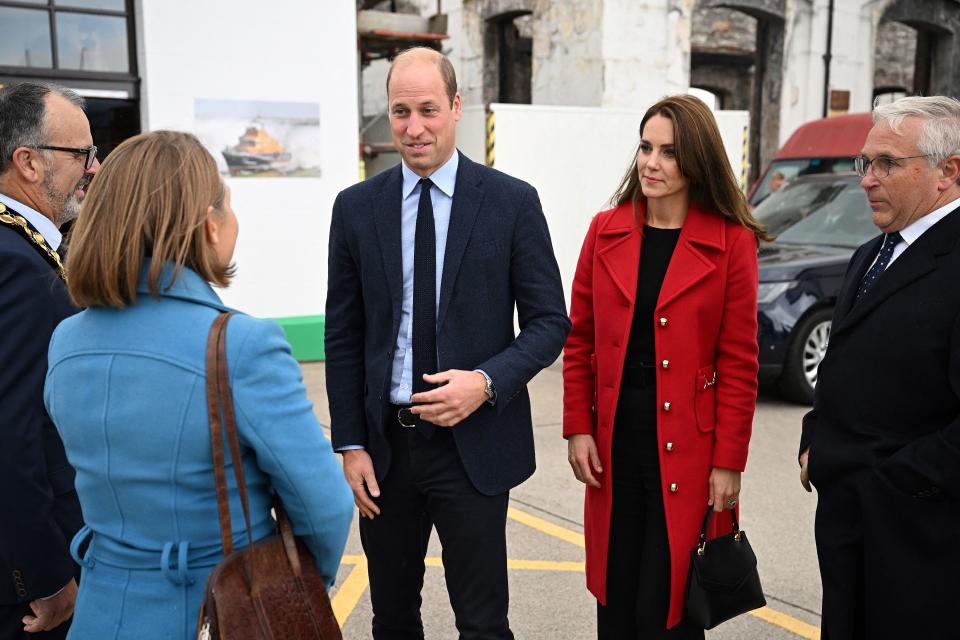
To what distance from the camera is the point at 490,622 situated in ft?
8.19

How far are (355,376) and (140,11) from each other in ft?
19.9

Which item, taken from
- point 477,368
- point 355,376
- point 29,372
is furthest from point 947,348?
point 29,372

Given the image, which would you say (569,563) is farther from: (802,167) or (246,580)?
(802,167)

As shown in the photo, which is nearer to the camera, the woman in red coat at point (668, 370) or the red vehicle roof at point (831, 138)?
the woman in red coat at point (668, 370)

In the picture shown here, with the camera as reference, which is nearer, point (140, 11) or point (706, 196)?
point (706, 196)

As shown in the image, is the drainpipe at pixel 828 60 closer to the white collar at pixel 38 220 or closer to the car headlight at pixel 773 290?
the car headlight at pixel 773 290

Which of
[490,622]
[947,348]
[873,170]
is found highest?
[873,170]

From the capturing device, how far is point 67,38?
752 centimetres

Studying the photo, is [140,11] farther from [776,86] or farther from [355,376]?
[776,86]

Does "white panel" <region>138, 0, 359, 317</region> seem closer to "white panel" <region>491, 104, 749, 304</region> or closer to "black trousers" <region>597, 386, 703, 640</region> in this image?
"white panel" <region>491, 104, 749, 304</region>

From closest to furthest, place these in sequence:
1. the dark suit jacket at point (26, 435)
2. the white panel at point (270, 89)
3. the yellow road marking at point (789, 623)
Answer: the dark suit jacket at point (26, 435) < the yellow road marking at point (789, 623) < the white panel at point (270, 89)

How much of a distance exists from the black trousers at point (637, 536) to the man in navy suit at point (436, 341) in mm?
366

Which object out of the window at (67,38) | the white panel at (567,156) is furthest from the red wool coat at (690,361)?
the white panel at (567,156)

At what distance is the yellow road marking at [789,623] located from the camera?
12.0 feet
